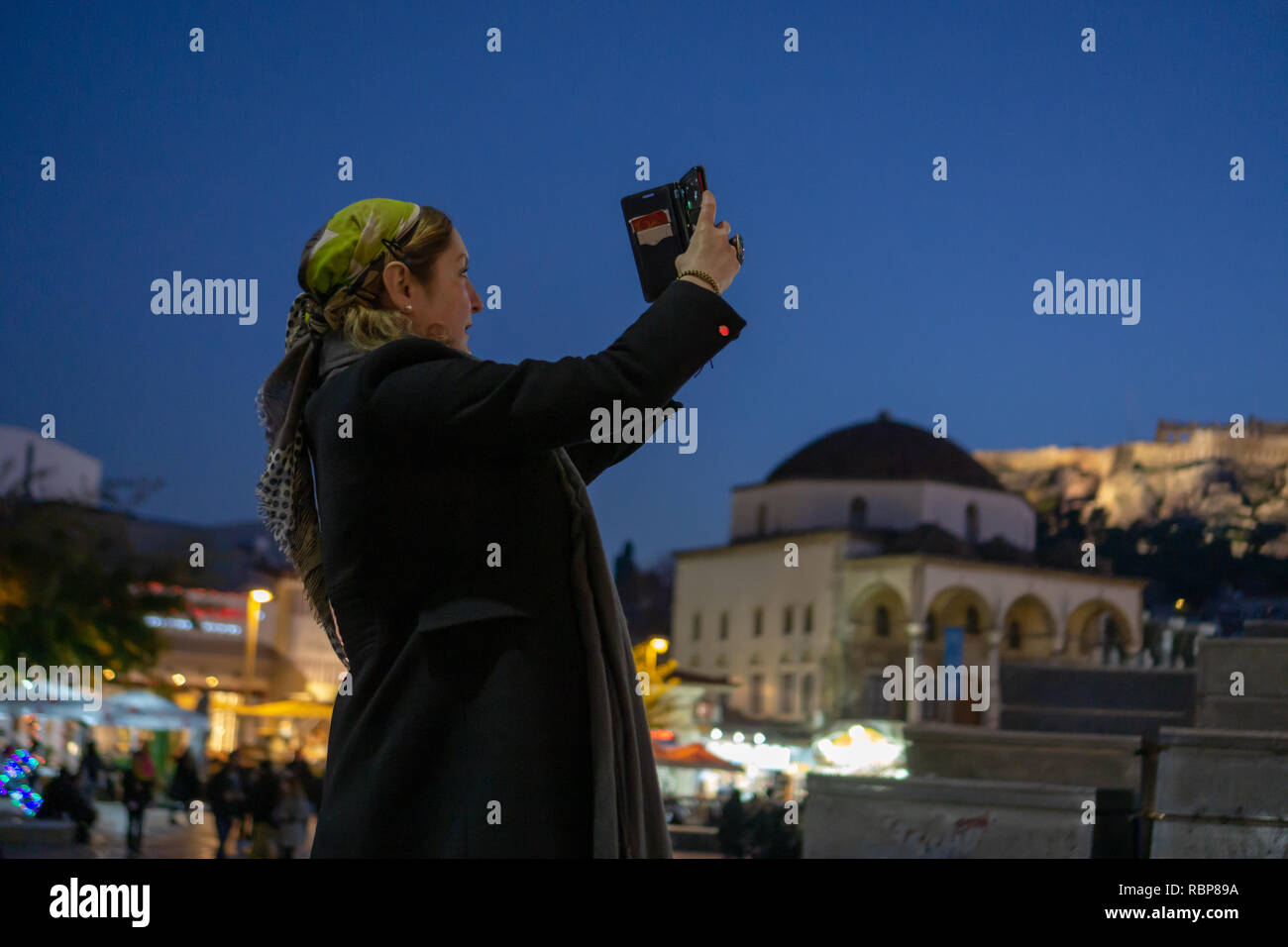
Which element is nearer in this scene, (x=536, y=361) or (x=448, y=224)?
(x=536, y=361)

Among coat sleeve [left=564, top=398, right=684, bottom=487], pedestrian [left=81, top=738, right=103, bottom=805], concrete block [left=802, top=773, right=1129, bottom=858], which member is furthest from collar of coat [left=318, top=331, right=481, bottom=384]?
pedestrian [left=81, top=738, right=103, bottom=805]

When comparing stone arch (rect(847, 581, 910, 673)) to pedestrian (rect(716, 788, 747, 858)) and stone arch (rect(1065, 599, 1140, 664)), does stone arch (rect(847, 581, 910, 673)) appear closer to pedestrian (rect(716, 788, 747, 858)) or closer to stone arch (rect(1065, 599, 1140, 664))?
stone arch (rect(1065, 599, 1140, 664))

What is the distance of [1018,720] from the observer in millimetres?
26219

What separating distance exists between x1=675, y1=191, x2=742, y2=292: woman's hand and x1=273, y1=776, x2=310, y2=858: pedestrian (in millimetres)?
15183

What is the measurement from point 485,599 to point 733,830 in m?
19.5

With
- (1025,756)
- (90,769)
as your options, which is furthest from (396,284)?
(90,769)

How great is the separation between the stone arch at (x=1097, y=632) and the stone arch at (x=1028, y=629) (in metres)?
1.03

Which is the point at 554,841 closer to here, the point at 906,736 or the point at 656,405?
the point at 656,405

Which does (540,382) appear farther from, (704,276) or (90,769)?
(90,769)

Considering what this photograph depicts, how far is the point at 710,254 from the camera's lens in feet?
6.56
